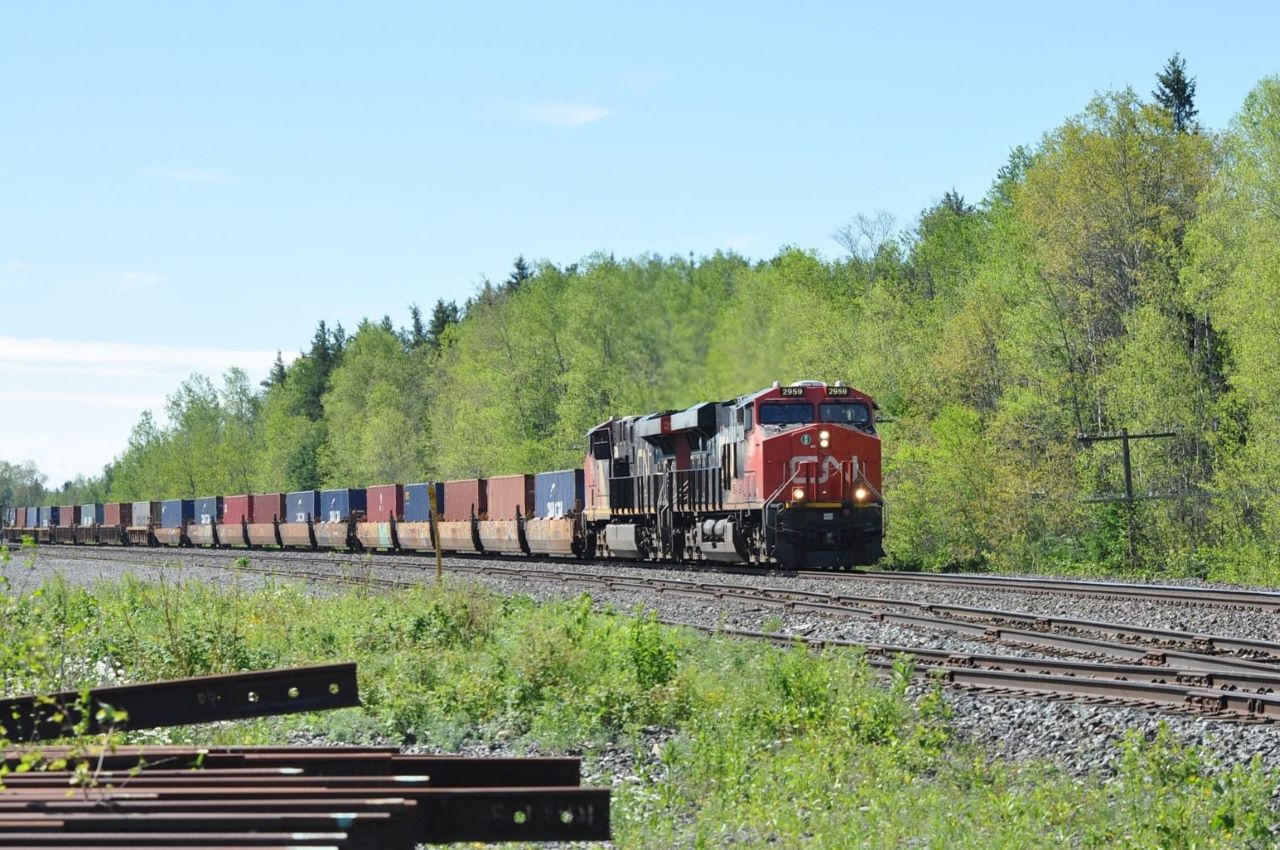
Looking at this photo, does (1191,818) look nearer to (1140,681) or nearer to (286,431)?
(1140,681)

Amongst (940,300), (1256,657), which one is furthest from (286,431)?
(1256,657)

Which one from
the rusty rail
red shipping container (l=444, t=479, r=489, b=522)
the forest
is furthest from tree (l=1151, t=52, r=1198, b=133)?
the rusty rail

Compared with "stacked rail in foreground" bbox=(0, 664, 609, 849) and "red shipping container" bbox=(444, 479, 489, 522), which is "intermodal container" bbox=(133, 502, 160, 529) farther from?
"stacked rail in foreground" bbox=(0, 664, 609, 849)

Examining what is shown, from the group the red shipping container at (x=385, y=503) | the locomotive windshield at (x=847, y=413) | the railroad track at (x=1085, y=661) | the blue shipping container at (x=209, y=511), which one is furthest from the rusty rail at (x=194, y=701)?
the blue shipping container at (x=209, y=511)

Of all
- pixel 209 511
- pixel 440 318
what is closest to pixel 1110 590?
pixel 209 511

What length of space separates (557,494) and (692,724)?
2677 centimetres

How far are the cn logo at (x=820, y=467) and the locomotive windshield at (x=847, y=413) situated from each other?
95 centimetres

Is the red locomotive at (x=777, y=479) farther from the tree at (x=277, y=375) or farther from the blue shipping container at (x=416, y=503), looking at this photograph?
the tree at (x=277, y=375)

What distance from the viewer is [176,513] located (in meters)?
63.9

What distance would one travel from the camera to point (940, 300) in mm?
50656

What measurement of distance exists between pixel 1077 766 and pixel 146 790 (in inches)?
236

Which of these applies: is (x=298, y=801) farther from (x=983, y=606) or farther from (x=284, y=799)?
(x=983, y=606)

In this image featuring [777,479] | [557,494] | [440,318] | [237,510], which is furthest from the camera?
[440,318]

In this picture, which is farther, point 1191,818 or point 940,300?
point 940,300
